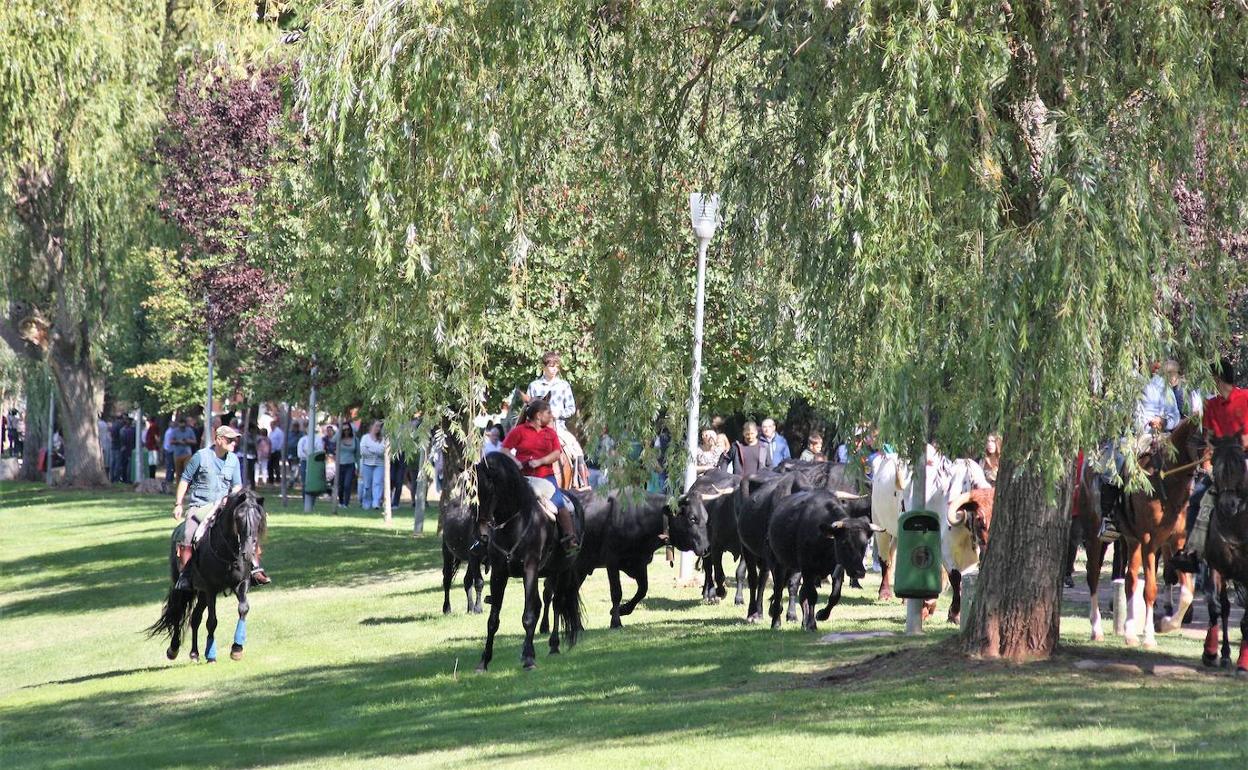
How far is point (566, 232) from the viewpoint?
70.4ft

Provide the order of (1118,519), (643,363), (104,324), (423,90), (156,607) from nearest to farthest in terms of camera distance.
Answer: (423,90) < (643,363) < (1118,519) < (156,607) < (104,324)

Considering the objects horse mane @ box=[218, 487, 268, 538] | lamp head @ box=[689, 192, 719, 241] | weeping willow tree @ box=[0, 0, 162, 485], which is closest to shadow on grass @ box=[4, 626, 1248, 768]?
horse mane @ box=[218, 487, 268, 538]

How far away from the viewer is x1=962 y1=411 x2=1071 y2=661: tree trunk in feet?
46.9

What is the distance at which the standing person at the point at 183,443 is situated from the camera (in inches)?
2052

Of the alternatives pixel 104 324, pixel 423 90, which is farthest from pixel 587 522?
pixel 104 324

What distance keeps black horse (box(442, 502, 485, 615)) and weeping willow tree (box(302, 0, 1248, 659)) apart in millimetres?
5978

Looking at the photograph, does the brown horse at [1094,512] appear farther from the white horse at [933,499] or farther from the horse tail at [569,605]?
the horse tail at [569,605]

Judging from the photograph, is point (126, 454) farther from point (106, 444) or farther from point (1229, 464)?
point (1229, 464)

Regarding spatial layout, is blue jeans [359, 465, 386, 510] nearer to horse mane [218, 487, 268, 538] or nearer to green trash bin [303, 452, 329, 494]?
green trash bin [303, 452, 329, 494]

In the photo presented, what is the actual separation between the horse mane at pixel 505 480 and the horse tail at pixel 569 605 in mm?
1434

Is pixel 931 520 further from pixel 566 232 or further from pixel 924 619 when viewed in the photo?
pixel 566 232

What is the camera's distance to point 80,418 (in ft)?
164

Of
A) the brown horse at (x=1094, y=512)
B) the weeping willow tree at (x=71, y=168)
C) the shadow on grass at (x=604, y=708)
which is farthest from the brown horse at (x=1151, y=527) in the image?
the weeping willow tree at (x=71, y=168)

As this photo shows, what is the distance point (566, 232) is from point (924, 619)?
253 inches
